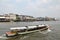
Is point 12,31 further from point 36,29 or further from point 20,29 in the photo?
point 36,29

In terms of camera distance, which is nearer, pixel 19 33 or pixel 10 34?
pixel 10 34

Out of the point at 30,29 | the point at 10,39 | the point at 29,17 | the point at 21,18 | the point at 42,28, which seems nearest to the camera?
the point at 10,39

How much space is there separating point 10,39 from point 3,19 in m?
126

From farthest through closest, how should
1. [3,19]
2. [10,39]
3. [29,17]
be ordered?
[29,17], [3,19], [10,39]

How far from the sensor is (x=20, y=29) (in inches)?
1647

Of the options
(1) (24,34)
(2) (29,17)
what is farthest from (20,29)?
(2) (29,17)

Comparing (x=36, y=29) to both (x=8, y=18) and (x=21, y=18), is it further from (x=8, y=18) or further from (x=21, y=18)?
(x=21, y=18)

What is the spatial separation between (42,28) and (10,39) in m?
20.9

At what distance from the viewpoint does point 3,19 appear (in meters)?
158

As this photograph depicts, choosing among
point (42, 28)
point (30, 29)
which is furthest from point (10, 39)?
point (42, 28)

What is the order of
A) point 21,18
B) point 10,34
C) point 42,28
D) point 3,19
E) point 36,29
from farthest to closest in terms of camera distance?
point 21,18, point 3,19, point 42,28, point 36,29, point 10,34

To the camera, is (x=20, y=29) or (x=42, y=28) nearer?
(x=20, y=29)

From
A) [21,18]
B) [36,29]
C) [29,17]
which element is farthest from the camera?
[29,17]

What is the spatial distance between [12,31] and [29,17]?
153 meters
